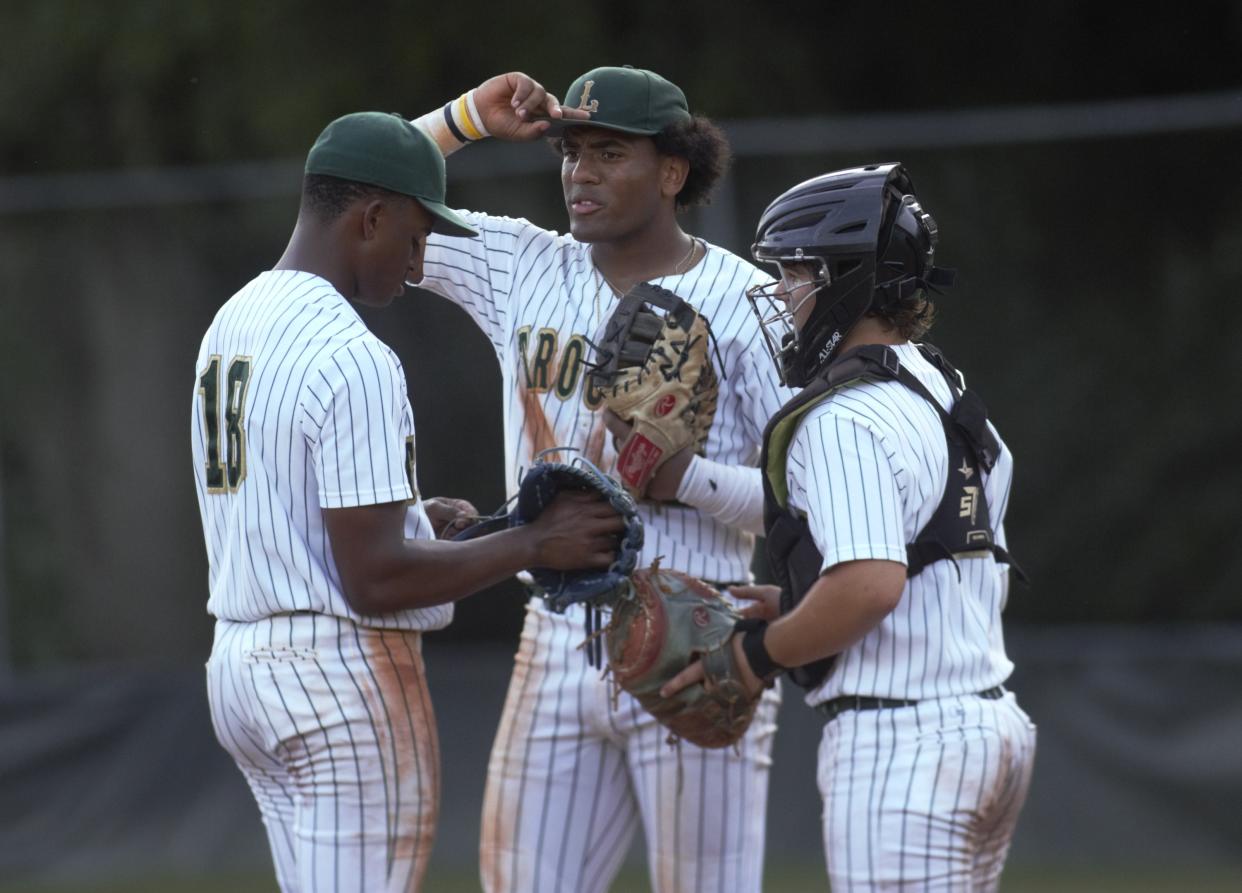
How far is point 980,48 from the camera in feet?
33.7

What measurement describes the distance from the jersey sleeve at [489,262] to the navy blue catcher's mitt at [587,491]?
94 centimetres

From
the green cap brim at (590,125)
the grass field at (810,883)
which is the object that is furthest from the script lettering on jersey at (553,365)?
the grass field at (810,883)

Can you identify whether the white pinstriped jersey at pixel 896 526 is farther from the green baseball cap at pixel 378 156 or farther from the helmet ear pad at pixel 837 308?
the green baseball cap at pixel 378 156

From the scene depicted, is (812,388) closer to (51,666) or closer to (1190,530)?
(1190,530)

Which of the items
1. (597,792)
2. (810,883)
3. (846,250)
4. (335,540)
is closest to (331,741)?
(335,540)

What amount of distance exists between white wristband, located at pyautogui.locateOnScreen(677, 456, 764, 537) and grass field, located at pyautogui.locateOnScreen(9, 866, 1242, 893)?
3.22m

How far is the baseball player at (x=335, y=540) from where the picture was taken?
152 inches

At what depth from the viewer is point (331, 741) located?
3.95 metres

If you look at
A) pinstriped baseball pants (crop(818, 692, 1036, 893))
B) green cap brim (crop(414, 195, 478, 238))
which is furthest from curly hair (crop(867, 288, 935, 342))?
green cap brim (crop(414, 195, 478, 238))

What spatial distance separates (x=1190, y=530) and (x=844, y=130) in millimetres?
2329

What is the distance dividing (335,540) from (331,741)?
0.46 m

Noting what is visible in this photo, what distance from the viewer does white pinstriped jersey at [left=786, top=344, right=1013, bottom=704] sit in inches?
142

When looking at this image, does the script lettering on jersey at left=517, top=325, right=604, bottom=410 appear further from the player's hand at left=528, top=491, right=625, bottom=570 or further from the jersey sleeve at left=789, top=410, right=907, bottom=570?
the jersey sleeve at left=789, top=410, right=907, bottom=570

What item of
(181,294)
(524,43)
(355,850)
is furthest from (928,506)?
(524,43)
